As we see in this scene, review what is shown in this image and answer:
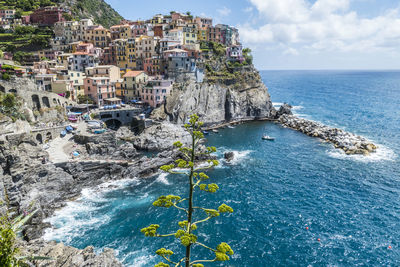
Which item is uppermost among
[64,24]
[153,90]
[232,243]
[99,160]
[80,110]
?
[64,24]

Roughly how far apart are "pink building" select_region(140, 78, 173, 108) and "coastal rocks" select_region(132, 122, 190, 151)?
44.7 ft

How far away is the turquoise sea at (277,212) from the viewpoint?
1328 inches

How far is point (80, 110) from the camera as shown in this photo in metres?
77.0

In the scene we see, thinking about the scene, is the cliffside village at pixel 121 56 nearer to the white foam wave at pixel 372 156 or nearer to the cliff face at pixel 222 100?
the cliff face at pixel 222 100

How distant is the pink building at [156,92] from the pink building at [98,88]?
11.5m

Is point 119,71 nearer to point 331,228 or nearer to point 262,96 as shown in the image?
point 262,96

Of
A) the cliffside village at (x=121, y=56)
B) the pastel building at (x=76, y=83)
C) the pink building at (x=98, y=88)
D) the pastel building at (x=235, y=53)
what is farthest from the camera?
the pastel building at (x=235, y=53)

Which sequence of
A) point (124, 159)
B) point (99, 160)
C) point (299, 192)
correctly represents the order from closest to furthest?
1. point (299, 192)
2. point (99, 160)
3. point (124, 159)

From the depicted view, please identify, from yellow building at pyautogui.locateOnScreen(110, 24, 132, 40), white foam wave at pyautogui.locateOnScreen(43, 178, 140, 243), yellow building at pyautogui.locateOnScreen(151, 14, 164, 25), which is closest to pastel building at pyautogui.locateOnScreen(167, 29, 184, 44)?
yellow building at pyautogui.locateOnScreen(110, 24, 132, 40)

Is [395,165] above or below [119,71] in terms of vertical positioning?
below

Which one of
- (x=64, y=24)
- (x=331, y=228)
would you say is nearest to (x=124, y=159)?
(x=331, y=228)

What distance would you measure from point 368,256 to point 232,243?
1706 centimetres

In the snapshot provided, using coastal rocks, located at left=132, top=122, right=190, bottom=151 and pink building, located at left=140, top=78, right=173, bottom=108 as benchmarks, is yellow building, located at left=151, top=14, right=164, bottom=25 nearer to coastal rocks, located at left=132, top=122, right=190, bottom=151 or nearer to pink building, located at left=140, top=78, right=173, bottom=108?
pink building, located at left=140, top=78, right=173, bottom=108

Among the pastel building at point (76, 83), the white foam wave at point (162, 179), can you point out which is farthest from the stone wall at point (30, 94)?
the white foam wave at point (162, 179)
